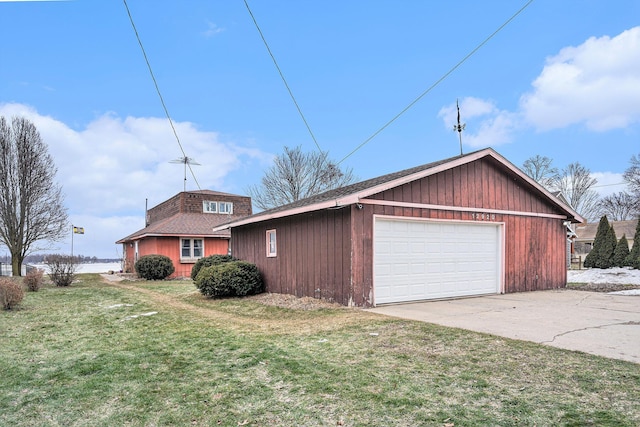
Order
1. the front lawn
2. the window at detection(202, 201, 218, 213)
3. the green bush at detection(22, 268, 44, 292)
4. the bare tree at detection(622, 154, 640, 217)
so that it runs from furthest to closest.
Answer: the bare tree at detection(622, 154, 640, 217)
the window at detection(202, 201, 218, 213)
the green bush at detection(22, 268, 44, 292)
the front lawn

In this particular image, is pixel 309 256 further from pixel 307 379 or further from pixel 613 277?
pixel 613 277

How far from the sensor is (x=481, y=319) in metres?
7.19

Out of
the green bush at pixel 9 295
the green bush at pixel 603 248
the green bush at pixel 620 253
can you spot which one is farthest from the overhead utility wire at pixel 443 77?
the green bush at pixel 603 248

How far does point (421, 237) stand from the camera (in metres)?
9.94

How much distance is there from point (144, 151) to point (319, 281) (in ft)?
36.6

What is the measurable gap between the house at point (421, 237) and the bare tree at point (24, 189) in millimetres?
17419

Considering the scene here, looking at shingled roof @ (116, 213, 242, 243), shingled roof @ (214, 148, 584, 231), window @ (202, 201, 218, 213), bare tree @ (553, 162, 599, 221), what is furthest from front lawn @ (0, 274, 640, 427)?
bare tree @ (553, 162, 599, 221)

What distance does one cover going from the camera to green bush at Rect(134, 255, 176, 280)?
19.9 metres

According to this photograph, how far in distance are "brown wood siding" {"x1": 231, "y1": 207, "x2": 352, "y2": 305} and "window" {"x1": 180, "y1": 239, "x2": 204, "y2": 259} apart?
35.8 feet

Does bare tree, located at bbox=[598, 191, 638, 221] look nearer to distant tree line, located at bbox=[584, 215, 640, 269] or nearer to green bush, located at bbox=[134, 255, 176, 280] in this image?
distant tree line, located at bbox=[584, 215, 640, 269]

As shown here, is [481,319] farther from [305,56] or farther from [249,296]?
[305,56]

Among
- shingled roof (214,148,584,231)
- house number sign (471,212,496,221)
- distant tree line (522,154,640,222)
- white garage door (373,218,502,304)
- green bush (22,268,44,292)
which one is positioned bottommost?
green bush (22,268,44,292)

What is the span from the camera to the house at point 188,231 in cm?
2192

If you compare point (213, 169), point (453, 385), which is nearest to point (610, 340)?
point (453, 385)
